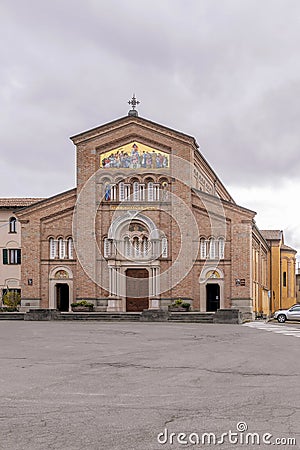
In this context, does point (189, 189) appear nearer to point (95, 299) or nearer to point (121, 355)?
point (95, 299)

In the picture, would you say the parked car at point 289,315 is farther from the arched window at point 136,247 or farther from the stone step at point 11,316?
the stone step at point 11,316

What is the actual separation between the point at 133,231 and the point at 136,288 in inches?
164

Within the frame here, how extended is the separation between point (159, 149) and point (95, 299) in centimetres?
1142

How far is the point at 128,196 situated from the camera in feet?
152

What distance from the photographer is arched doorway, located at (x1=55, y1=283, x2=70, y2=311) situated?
47344 millimetres

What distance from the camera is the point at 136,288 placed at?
4722 centimetres

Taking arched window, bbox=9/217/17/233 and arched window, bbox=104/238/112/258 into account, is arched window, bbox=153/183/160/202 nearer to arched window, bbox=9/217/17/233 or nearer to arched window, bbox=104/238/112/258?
arched window, bbox=104/238/112/258

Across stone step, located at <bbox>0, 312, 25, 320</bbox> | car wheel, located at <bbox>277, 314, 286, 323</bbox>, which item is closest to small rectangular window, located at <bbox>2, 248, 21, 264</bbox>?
stone step, located at <bbox>0, 312, 25, 320</bbox>

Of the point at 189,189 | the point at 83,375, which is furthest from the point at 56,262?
the point at 83,375

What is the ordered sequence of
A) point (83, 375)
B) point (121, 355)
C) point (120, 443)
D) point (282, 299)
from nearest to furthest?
1. point (120, 443)
2. point (83, 375)
3. point (121, 355)
4. point (282, 299)

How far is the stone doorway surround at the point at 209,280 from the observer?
148ft

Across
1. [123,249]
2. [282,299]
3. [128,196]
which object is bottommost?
[282,299]

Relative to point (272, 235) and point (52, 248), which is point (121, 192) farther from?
point (272, 235)

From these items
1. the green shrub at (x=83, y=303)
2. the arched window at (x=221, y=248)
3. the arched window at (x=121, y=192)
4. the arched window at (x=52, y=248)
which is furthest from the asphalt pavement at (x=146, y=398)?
the arched window at (x=52, y=248)
